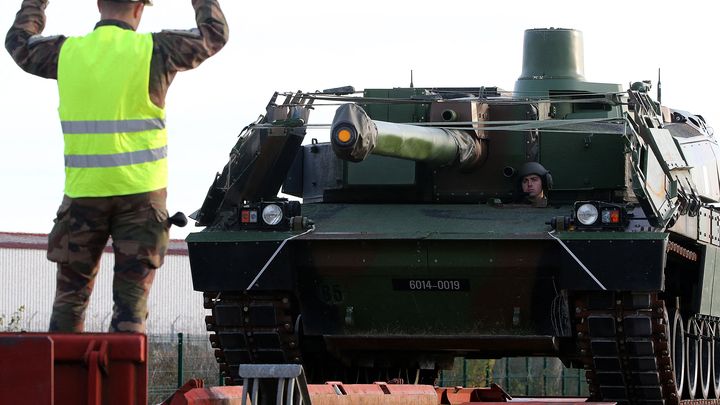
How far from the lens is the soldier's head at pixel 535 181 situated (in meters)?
13.9

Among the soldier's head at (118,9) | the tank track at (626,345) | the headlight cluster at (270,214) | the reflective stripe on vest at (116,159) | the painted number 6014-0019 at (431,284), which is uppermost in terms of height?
the soldier's head at (118,9)

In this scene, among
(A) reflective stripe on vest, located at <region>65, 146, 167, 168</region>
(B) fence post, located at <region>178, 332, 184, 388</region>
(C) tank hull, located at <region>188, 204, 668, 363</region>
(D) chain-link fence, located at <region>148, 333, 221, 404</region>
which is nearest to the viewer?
(A) reflective stripe on vest, located at <region>65, 146, 167, 168</region>

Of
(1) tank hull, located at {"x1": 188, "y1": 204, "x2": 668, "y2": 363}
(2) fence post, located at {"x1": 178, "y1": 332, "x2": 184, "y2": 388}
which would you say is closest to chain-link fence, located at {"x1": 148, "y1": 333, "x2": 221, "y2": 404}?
(2) fence post, located at {"x1": 178, "y1": 332, "x2": 184, "y2": 388}

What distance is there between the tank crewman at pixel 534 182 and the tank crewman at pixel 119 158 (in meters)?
7.38

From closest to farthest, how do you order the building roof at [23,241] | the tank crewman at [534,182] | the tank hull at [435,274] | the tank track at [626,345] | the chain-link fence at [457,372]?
the tank hull at [435,274] < the tank track at [626,345] < the tank crewman at [534,182] < the chain-link fence at [457,372] < the building roof at [23,241]

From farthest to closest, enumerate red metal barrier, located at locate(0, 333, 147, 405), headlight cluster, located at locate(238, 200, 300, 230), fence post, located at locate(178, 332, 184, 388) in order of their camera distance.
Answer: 1. fence post, located at locate(178, 332, 184, 388)
2. headlight cluster, located at locate(238, 200, 300, 230)
3. red metal barrier, located at locate(0, 333, 147, 405)

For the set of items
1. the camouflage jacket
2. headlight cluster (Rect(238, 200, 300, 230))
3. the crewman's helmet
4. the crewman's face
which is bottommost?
headlight cluster (Rect(238, 200, 300, 230))

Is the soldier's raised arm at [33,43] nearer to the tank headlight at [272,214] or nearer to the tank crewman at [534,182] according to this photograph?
the tank headlight at [272,214]

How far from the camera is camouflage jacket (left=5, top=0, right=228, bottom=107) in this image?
669 cm

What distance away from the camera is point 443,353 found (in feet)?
49.8

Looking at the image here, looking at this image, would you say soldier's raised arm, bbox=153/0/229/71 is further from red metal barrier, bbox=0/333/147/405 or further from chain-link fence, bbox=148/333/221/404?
chain-link fence, bbox=148/333/221/404

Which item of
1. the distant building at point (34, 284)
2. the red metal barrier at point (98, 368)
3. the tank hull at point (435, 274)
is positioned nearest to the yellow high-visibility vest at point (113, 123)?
the red metal barrier at point (98, 368)

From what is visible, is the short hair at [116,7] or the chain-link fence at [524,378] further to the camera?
the chain-link fence at [524,378]

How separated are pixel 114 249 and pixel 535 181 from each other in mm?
7703
